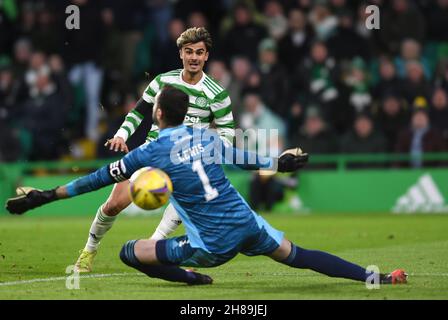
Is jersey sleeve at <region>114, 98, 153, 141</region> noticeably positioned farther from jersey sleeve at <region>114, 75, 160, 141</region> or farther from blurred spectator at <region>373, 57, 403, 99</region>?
blurred spectator at <region>373, 57, 403, 99</region>

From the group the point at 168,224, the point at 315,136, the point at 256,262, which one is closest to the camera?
the point at 168,224

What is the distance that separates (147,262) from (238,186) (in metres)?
11.6

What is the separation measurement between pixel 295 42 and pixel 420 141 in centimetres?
323

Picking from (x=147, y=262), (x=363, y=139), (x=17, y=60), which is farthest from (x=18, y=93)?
(x=147, y=262)

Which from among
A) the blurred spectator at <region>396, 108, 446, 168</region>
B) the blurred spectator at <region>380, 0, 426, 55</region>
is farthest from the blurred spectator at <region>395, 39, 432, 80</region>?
the blurred spectator at <region>396, 108, 446, 168</region>

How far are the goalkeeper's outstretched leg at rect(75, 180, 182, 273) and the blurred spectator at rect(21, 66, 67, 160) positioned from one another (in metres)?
10.6

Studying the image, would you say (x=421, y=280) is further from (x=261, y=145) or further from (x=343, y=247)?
(x=261, y=145)

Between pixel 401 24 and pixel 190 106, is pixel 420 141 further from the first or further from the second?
pixel 190 106

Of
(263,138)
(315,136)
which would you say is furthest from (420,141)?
(263,138)

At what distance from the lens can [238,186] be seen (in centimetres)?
2027

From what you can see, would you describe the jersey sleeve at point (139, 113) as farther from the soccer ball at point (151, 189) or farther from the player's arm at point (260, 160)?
the soccer ball at point (151, 189)

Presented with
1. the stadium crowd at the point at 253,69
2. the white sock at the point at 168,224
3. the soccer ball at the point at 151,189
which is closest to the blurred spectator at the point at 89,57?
the stadium crowd at the point at 253,69

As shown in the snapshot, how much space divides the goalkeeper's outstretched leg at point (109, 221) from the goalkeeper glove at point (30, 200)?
5.73ft

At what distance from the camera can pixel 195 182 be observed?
8516mm
